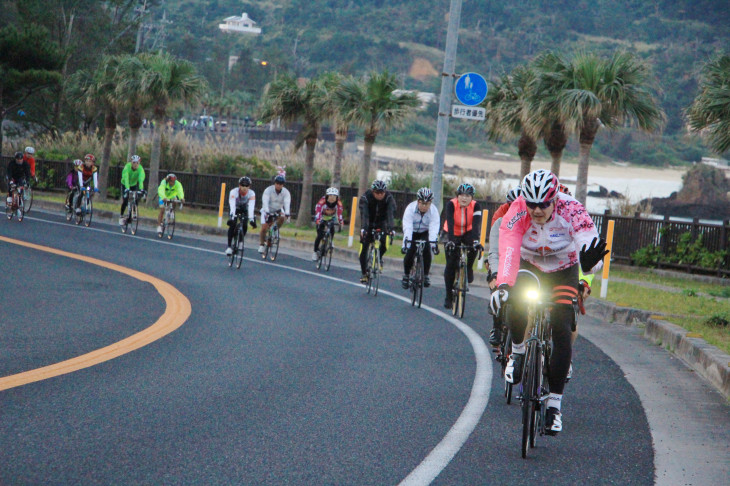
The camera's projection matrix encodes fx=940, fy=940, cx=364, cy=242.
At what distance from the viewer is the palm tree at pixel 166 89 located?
34.9 metres

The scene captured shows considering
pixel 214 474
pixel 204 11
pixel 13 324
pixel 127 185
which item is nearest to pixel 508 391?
pixel 214 474

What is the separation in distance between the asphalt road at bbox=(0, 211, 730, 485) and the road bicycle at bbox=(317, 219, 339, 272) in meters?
5.05

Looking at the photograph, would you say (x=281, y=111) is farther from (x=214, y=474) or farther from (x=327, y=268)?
(x=214, y=474)

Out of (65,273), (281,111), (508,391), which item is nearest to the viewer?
(508,391)

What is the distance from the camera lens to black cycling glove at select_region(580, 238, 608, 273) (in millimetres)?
6336

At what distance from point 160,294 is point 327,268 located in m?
5.91

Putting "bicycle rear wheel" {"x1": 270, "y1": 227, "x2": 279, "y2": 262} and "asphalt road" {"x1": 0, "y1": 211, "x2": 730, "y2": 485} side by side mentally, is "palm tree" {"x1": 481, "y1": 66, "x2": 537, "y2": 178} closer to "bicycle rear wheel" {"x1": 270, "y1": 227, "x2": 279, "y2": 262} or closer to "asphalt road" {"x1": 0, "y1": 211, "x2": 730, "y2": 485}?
"bicycle rear wheel" {"x1": 270, "y1": 227, "x2": 279, "y2": 262}

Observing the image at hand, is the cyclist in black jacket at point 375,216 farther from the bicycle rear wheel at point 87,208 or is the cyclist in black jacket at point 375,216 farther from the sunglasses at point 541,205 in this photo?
the bicycle rear wheel at point 87,208

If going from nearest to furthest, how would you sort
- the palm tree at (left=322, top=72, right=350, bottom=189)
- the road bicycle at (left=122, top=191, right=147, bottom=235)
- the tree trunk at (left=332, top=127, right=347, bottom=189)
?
the road bicycle at (left=122, top=191, right=147, bottom=235)
the palm tree at (left=322, top=72, right=350, bottom=189)
the tree trunk at (left=332, top=127, right=347, bottom=189)

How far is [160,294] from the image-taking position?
13711mm

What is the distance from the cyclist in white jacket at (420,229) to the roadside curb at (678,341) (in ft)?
9.24

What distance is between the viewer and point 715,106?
1503cm

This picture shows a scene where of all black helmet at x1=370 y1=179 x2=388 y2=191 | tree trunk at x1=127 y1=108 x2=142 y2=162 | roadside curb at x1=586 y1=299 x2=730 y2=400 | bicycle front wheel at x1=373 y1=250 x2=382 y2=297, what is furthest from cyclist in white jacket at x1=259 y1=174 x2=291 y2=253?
tree trunk at x1=127 y1=108 x2=142 y2=162

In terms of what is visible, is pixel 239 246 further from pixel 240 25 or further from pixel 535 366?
pixel 240 25
